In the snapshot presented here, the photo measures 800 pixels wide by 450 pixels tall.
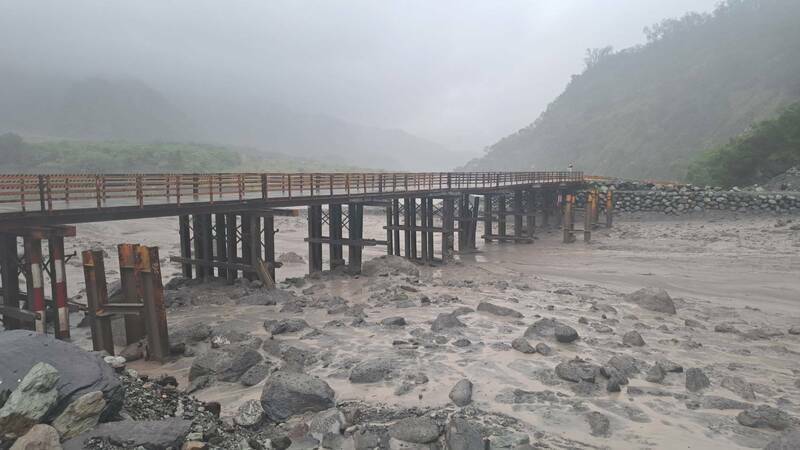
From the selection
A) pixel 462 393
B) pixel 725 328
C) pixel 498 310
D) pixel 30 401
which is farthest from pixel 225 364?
pixel 725 328

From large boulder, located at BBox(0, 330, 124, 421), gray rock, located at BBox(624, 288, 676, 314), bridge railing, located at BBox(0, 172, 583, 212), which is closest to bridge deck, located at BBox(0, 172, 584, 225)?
bridge railing, located at BBox(0, 172, 583, 212)

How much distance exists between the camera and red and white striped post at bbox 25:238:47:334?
10.1 meters

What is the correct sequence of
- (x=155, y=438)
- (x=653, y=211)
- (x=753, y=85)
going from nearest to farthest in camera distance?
(x=155, y=438)
(x=653, y=211)
(x=753, y=85)

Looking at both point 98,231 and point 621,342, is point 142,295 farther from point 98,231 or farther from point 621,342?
point 98,231

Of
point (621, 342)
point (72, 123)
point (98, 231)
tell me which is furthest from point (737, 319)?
point (72, 123)

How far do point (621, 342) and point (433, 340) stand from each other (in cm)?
384

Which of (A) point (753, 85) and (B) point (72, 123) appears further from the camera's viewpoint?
(B) point (72, 123)

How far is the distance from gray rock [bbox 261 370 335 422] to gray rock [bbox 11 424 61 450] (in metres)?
2.51

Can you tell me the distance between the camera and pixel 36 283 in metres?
10.1

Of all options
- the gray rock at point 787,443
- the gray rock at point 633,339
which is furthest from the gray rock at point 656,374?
the gray rock at point 787,443

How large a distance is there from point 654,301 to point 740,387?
19.5ft

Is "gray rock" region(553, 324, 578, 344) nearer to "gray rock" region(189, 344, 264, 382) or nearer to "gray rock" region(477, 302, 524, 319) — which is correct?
"gray rock" region(477, 302, 524, 319)

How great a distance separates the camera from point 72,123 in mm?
163375

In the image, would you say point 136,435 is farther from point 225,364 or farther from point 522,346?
point 522,346
